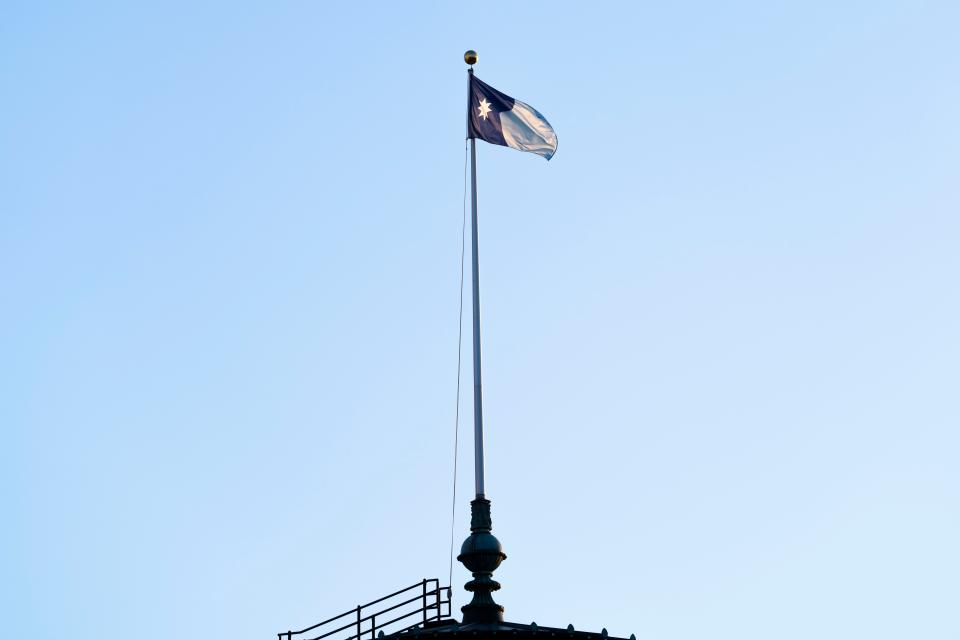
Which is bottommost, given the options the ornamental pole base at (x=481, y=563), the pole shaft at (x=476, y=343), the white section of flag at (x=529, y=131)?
the ornamental pole base at (x=481, y=563)

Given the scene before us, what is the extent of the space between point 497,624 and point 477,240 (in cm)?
819

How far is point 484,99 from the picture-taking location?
1297 inches

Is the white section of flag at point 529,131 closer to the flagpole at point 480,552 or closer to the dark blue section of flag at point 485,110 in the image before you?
the dark blue section of flag at point 485,110

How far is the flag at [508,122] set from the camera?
Answer: 32.7 metres

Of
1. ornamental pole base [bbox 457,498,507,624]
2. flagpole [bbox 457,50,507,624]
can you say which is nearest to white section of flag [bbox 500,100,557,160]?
flagpole [bbox 457,50,507,624]

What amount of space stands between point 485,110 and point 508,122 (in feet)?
1.91

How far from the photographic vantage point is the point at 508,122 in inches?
1299

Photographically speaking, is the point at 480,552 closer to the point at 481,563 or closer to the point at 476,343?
the point at 481,563

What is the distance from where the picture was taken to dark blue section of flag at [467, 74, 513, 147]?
32438 mm

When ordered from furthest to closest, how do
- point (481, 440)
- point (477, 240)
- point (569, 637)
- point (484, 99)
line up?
point (484, 99), point (477, 240), point (481, 440), point (569, 637)

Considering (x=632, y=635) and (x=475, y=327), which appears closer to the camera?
(x=632, y=635)

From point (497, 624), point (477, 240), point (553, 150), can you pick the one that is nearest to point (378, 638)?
point (497, 624)

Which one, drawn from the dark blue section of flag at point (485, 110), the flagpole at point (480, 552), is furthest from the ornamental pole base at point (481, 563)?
the dark blue section of flag at point (485, 110)

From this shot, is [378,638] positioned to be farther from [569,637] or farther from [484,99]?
[484,99]
